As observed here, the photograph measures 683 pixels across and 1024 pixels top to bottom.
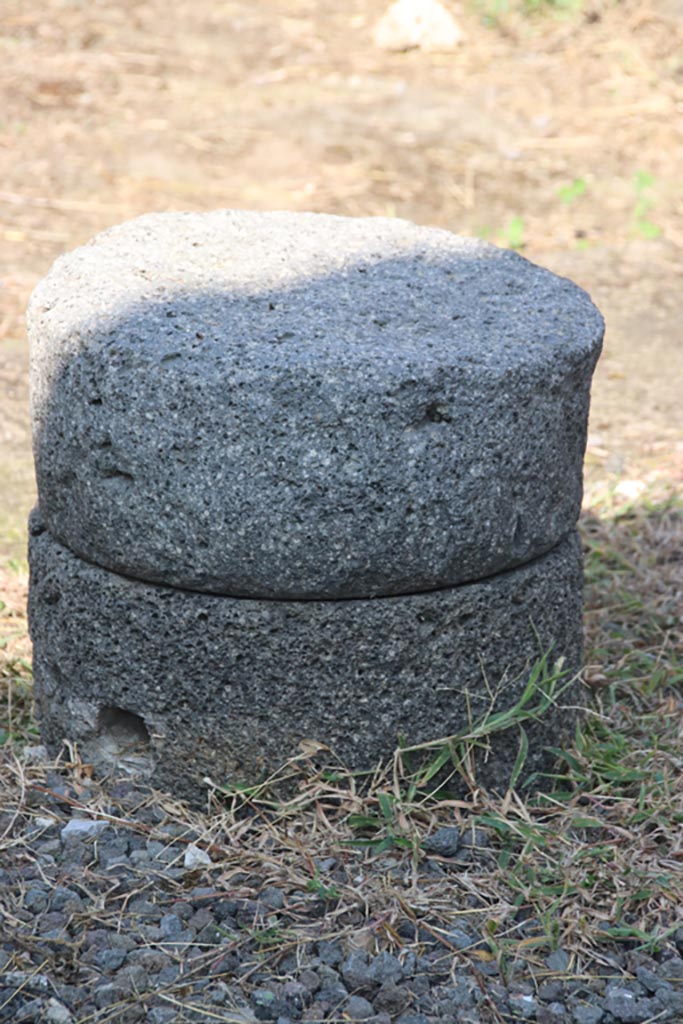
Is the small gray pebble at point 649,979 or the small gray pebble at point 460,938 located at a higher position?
the small gray pebble at point 460,938

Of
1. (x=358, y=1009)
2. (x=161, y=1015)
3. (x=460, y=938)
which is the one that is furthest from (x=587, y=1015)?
(x=161, y=1015)

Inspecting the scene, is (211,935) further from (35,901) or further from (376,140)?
(376,140)

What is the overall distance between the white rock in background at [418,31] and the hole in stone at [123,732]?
7184mm

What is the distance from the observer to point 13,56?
8023 millimetres

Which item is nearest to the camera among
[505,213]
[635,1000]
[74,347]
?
[635,1000]

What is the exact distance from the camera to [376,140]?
23.4 feet

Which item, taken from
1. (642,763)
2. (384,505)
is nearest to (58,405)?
(384,505)

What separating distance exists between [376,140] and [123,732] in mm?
5331

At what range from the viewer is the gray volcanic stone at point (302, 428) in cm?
212

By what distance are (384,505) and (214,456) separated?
31cm

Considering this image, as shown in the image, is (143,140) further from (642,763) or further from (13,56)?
(642,763)

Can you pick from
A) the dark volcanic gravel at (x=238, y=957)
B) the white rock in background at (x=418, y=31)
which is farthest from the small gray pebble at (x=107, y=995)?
the white rock in background at (x=418, y=31)

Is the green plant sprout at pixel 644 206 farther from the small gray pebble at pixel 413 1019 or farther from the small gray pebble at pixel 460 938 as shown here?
the small gray pebble at pixel 413 1019

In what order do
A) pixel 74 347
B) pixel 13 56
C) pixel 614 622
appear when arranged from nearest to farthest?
pixel 74 347 → pixel 614 622 → pixel 13 56
